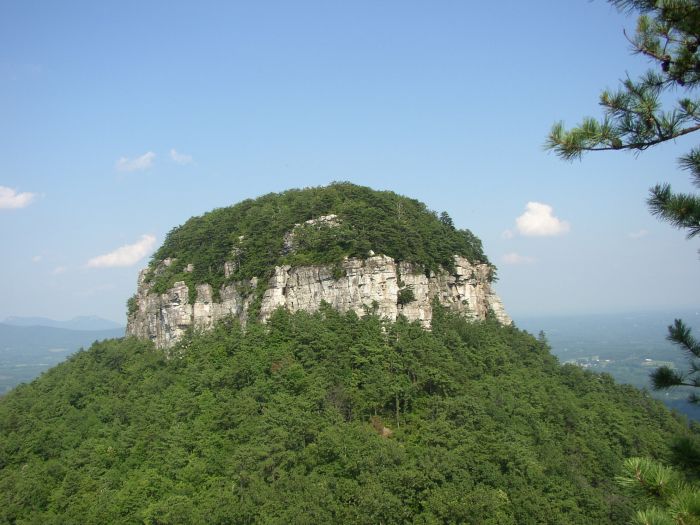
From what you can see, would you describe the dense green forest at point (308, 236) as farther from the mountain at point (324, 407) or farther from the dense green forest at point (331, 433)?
the dense green forest at point (331, 433)

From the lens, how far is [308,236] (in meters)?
43.8

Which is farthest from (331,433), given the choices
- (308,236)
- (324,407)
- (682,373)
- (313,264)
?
(682,373)

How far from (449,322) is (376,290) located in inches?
333

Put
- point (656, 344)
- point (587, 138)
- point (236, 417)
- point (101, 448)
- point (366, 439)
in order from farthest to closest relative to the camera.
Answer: point (656, 344) → point (101, 448) → point (236, 417) → point (366, 439) → point (587, 138)

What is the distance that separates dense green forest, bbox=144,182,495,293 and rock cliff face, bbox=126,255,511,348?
1031mm

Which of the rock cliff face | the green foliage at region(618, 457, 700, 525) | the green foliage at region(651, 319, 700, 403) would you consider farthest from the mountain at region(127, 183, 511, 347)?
the green foliage at region(618, 457, 700, 525)

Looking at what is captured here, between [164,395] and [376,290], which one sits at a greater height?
[376,290]

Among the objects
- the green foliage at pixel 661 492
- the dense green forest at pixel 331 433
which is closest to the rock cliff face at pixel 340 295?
the dense green forest at pixel 331 433

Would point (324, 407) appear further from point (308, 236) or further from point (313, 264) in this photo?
point (308, 236)

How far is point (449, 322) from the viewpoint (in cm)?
4356

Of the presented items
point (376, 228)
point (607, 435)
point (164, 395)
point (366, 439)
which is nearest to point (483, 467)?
point (366, 439)

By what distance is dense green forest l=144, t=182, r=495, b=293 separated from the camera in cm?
4278

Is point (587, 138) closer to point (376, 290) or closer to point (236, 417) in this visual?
point (236, 417)

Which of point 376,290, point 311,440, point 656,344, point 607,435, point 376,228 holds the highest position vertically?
point 376,228
